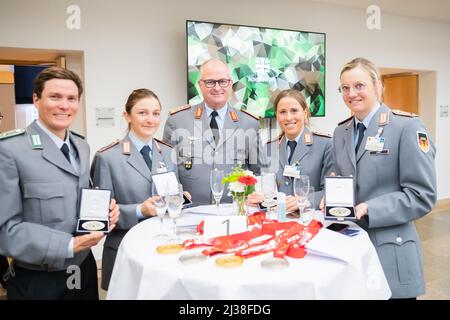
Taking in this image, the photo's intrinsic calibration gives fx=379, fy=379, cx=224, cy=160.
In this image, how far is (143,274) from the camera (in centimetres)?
135

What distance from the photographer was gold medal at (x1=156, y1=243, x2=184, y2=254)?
4.90 ft

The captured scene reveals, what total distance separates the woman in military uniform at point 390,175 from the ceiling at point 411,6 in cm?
371

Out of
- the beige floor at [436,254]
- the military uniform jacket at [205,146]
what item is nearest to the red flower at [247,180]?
the military uniform jacket at [205,146]

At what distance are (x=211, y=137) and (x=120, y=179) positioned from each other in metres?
0.72

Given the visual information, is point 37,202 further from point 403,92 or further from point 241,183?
point 403,92

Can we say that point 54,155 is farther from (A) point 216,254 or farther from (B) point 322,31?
(B) point 322,31

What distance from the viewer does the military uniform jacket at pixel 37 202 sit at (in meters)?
1.60

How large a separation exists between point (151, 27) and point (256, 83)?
4.51ft

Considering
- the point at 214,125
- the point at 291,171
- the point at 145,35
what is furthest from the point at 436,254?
the point at 145,35

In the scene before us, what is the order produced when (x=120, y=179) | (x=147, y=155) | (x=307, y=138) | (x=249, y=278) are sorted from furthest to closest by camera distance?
(x=307, y=138)
(x=147, y=155)
(x=120, y=179)
(x=249, y=278)

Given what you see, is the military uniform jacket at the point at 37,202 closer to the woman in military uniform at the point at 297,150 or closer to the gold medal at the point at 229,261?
the gold medal at the point at 229,261

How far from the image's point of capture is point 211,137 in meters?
2.57

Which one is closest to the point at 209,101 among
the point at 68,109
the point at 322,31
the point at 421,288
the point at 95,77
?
the point at 68,109

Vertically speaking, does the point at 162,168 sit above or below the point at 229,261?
above
